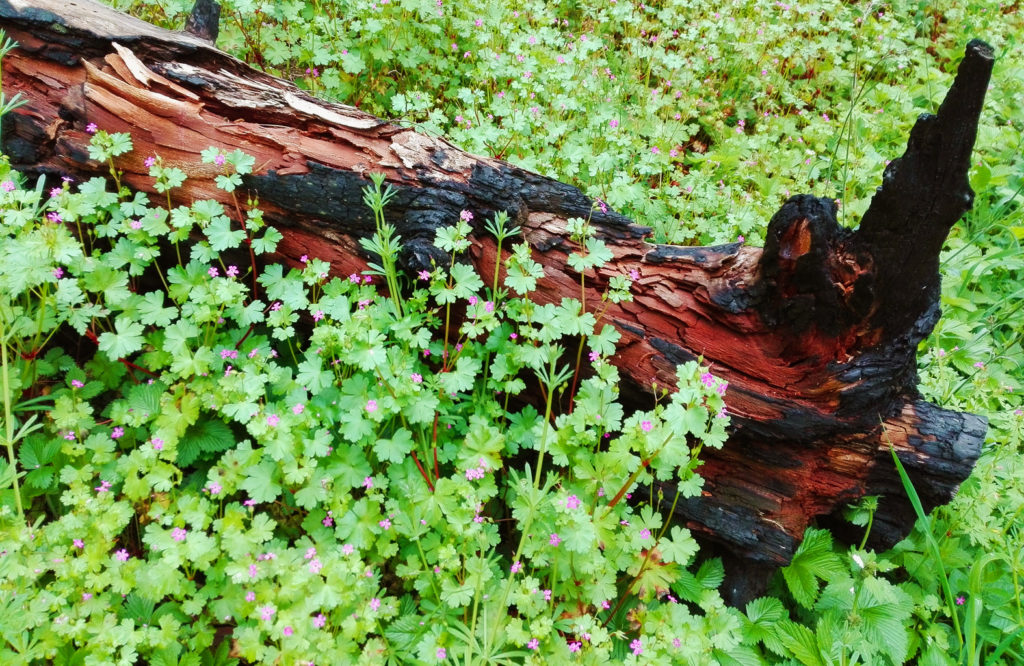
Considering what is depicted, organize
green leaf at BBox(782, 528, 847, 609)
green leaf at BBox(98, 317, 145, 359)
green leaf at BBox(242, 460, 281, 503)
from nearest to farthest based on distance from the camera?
green leaf at BBox(242, 460, 281, 503), green leaf at BBox(98, 317, 145, 359), green leaf at BBox(782, 528, 847, 609)

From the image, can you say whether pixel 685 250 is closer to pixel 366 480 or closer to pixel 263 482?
pixel 366 480

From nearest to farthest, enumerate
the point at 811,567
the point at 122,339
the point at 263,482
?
the point at 263,482, the point at 122,339, the point at 811,567

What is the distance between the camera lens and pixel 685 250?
243cm

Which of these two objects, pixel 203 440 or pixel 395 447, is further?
pixel 203 440

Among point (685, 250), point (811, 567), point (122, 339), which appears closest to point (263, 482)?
point (122, 339)

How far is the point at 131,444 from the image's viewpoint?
2459 mm

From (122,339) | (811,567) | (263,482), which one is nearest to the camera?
(263,482)

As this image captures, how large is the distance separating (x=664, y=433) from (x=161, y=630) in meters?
1.68

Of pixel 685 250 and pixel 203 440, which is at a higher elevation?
pixel 685 250

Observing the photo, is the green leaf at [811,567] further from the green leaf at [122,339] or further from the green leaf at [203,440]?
the green leaf at [122,339]

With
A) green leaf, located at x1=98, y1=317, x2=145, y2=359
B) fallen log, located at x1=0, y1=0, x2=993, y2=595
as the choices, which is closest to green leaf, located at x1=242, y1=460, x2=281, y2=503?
green leaf, located at x1=98, y1=317, x2=145, y2=359

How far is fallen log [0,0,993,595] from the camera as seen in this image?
Result: 2074 mm

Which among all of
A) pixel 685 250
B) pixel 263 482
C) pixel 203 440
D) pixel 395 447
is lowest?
pixel 203 440

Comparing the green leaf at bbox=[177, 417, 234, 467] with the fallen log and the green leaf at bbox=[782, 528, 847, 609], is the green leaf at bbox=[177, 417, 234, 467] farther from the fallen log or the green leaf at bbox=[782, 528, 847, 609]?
the green leaf at bbox=[782, 528, 847, 609]
